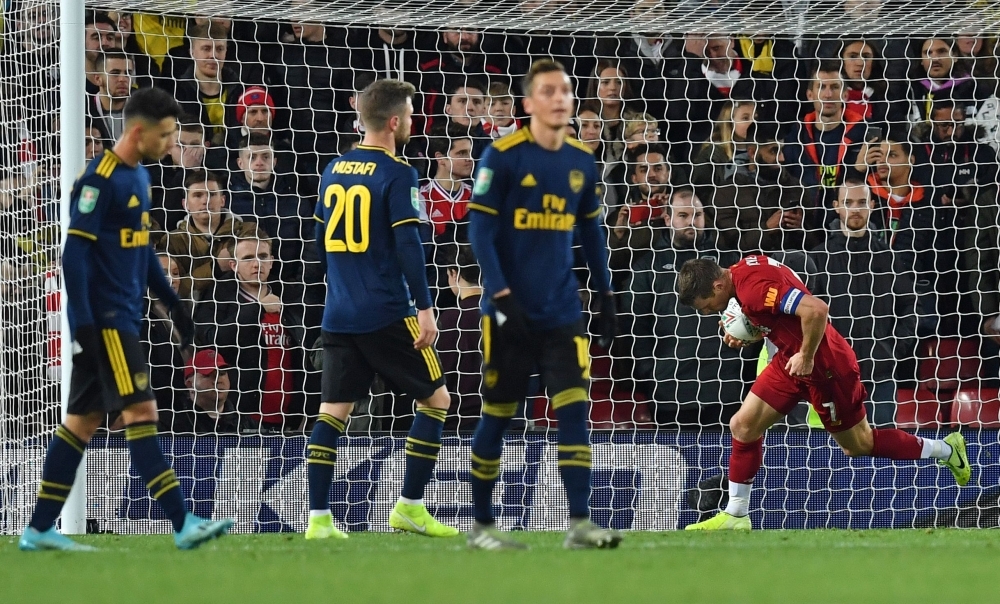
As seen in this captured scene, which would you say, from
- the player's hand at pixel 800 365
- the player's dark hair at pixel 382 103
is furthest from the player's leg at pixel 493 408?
the player's hand at pixel 800 365

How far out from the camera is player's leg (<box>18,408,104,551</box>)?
571 centimetres

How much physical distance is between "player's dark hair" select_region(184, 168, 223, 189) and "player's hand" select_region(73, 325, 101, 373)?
3.92 meters

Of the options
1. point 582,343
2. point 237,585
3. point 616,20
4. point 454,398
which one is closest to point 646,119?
point 616,20

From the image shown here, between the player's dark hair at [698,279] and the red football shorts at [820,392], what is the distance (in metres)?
0.65

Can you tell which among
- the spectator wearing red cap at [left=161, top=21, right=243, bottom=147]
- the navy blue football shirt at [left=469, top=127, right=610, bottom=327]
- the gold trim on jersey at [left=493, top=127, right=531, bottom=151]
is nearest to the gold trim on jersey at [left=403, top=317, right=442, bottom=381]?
the navy blue football shirt at [left=469, top=127, right=610, bottom=327]

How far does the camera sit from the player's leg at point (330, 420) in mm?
6531

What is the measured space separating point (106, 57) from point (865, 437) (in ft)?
17.2

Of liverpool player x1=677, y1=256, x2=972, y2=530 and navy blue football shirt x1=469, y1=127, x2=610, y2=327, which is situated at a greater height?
navy blue football shirt x1=469, y1=127, x2=610, y2=327

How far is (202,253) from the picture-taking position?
914 centimetres

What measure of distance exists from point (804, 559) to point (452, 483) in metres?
3.52

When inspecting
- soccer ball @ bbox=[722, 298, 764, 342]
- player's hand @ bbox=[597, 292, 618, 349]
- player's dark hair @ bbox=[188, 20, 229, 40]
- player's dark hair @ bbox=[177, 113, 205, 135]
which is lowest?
soccer ball @ bbox=[722, 298, 764, 342]

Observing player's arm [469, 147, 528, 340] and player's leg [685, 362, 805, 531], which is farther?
player's leg [685, 362, 805, 531]

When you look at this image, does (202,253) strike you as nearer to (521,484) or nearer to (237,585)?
(521,484)

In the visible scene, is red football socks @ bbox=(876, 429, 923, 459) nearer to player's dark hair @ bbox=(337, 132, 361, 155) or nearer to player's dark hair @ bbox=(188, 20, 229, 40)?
player's dark hair @ bbox=(337, 132, 361, 155)
